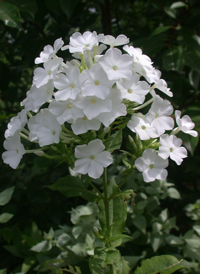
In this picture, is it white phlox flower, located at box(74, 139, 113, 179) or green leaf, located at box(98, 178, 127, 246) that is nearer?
white phlox flower, located at box(74, 139, 113, 179)

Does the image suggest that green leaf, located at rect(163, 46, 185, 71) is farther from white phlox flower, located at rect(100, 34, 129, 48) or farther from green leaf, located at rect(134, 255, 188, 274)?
green leaf, located at rect(134, 255, 188, 274)

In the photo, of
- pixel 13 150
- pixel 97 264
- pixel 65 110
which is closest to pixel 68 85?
pixel 65 110

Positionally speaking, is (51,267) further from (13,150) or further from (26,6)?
(26,6)

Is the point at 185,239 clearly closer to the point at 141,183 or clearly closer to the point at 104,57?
the point at 141,183

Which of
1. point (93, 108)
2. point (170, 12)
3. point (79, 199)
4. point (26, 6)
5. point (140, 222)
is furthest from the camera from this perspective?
point (79, 199)

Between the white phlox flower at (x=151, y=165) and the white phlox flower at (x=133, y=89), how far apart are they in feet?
0.57

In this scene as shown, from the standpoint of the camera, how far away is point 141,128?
2.96 feet

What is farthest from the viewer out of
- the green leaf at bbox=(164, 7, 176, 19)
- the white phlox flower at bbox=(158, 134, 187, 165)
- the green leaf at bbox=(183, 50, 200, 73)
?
the green leaf at bbox=(164, 7, 176, 19)

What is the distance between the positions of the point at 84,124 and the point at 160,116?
0.28m

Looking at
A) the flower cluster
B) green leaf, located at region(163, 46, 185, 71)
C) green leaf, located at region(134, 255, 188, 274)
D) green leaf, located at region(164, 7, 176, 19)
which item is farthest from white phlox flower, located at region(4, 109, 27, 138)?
green leaf, located at region(164, 7, 176, 19)

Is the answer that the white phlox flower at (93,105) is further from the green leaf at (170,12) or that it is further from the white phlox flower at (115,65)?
the green leaf at (170,12)

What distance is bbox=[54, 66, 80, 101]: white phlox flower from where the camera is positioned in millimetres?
794

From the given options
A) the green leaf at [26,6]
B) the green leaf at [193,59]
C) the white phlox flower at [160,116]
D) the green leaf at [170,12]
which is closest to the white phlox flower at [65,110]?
the white phlox flower at [160,116]

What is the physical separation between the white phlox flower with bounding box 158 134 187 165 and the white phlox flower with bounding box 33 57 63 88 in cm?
41
